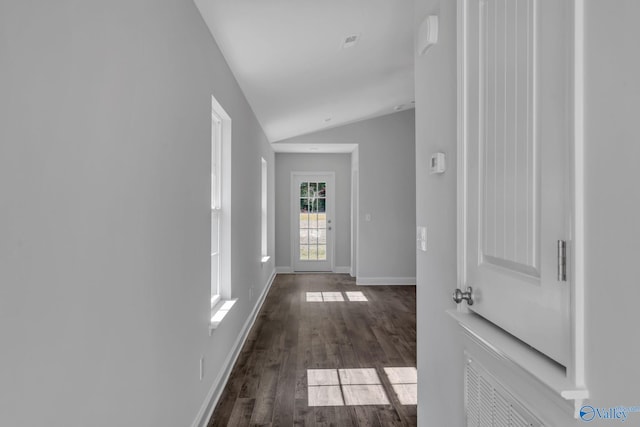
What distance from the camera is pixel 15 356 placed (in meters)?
0.84

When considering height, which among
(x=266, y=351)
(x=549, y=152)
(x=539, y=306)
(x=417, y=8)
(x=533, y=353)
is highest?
(x=417, y=8)

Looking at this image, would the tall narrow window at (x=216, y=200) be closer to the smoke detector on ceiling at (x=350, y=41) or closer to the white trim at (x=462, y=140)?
the smoke detector on ceiling at (x=350, y=41)

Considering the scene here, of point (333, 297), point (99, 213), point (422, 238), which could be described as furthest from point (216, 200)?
point (333, 297)

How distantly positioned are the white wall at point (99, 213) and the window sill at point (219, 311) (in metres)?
0.40

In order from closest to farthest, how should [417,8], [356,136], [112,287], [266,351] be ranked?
1. [112,287]
2. [417,8]
3. [266,351]
4. [356,136]

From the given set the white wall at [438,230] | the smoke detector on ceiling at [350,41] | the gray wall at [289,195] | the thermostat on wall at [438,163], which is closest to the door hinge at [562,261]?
the white wall at [438,230]

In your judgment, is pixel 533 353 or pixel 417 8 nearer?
pixel 533 353

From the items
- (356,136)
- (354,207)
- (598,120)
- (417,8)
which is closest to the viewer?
(598,120)

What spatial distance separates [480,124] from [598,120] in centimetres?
54

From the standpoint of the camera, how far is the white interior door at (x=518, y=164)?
0.93 meters

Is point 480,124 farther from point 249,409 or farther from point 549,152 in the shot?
point 249,409

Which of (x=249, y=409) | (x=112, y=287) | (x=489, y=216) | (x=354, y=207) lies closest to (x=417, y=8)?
(x=489, y=216)

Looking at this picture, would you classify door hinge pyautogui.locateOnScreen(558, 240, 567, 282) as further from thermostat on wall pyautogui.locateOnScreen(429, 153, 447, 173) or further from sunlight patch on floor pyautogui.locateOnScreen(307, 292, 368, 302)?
sunlight patch on floor pyautogui.locateOnScreen(307, 292, 368, 302)

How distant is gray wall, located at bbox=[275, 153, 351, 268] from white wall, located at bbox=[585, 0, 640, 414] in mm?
7449
